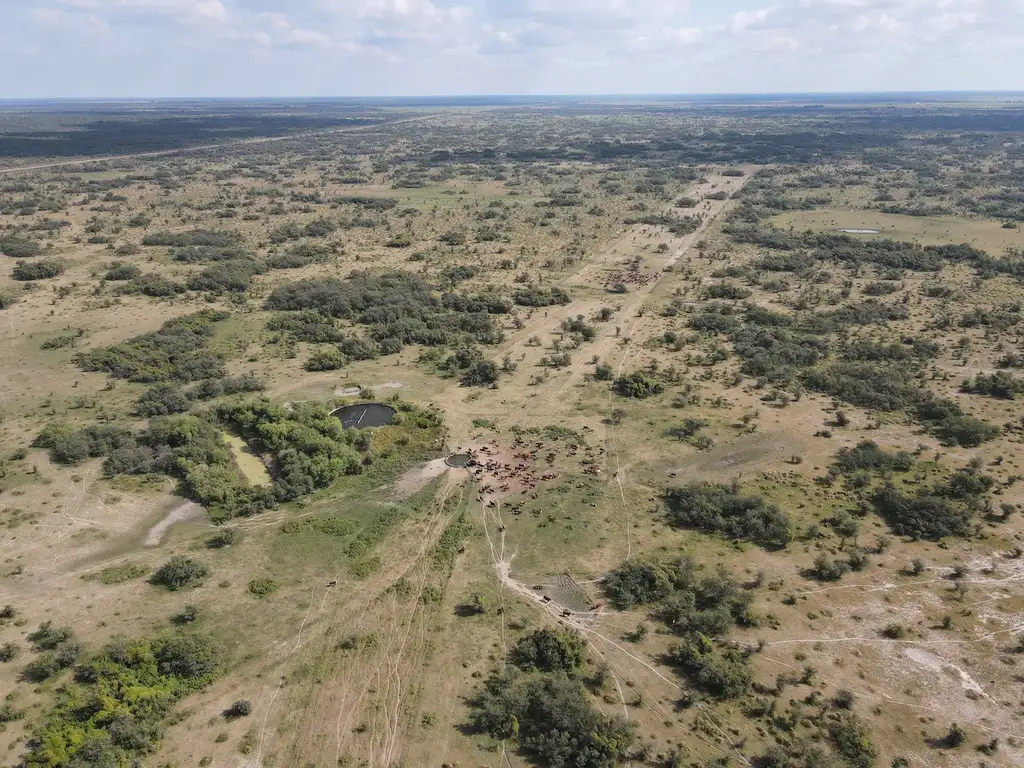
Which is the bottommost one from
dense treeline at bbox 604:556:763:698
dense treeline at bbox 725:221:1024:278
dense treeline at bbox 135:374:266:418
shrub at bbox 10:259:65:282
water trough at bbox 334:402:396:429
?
dense treeline at bbox 604:556:763:698

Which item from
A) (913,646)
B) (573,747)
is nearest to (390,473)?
(573,747)

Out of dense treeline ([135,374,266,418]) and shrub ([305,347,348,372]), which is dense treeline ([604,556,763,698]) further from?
dense treeline ([135,374,266,418])

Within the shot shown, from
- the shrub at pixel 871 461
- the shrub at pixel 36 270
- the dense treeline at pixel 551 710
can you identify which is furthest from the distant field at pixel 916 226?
the shrub at pixel 36 270

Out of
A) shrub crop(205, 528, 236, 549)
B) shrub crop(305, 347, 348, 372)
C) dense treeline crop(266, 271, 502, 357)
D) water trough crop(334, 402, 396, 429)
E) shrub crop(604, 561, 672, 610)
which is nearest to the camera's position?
shrub crop(604, 561, 672, 610)

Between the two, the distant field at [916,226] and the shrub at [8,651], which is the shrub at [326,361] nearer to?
the shrub at [8,651]

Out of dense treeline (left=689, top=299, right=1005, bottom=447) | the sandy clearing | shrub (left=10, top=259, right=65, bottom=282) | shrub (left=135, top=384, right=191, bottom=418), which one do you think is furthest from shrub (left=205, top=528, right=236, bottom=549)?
shrub (left=10, top=259, right=65, bottom=282)

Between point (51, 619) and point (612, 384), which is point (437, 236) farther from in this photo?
point (51, 619)

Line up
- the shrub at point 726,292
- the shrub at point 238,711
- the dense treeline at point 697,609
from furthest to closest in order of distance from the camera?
the shrub at point 726,292 → the dense treeline at point 697,609 → the shrub at point 238,711

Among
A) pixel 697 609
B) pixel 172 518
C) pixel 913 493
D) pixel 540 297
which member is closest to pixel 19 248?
pixel 540 297
